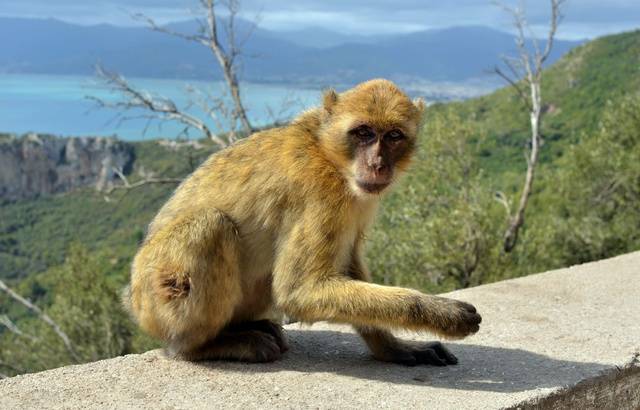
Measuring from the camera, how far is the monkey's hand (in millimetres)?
3102

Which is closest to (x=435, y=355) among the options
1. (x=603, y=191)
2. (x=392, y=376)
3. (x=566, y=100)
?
(x=392, y=376)

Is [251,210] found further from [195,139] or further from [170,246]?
[195,139]

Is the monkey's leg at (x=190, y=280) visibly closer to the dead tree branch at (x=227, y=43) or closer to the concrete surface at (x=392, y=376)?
the concrete surface at (x=392, y=376)

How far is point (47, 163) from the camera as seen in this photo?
62.1 meters

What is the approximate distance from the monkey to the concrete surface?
154 mm

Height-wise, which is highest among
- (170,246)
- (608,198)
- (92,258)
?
(170,246)

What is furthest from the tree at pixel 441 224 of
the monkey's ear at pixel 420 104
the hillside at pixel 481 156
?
the hillside at pixel 481 156

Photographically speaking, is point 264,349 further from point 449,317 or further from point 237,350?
point 449,317

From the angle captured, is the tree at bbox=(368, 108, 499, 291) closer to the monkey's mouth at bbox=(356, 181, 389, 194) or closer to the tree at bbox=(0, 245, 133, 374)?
the tree at bbox=(0, 245, 133, 374)

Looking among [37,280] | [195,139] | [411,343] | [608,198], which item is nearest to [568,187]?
[608,198]

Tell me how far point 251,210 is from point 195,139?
1074cm

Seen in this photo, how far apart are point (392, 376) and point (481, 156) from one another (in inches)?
1073

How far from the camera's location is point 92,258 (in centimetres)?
1859

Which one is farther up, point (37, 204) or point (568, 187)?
point (568, 187)
